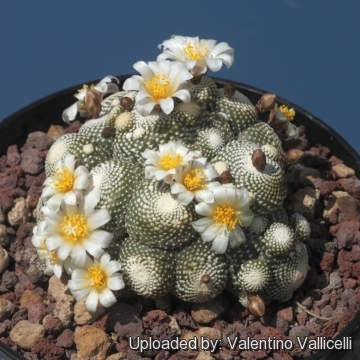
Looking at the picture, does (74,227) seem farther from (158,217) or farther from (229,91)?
(229,91)

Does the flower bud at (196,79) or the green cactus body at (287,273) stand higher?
the flower bud at (196,79)

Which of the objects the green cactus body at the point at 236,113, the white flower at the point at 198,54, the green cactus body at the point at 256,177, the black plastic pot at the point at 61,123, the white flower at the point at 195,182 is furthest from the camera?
the black plastic pot at the point at 61,123

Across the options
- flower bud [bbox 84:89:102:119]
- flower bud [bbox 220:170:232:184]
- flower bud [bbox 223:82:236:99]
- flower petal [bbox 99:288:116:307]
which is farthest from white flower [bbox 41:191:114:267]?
flower bud [bbox 223:82:236:99]

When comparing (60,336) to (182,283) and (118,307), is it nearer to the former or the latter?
(118,307)

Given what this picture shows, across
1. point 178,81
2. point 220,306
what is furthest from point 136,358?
point 178,81

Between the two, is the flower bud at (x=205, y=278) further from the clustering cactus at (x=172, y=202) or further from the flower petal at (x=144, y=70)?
the flower petal at (x=144, y=70)

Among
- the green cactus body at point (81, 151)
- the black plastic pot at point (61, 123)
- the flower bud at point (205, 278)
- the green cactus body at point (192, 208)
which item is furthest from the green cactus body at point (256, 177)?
the black plastic pot at point (61, 123)
